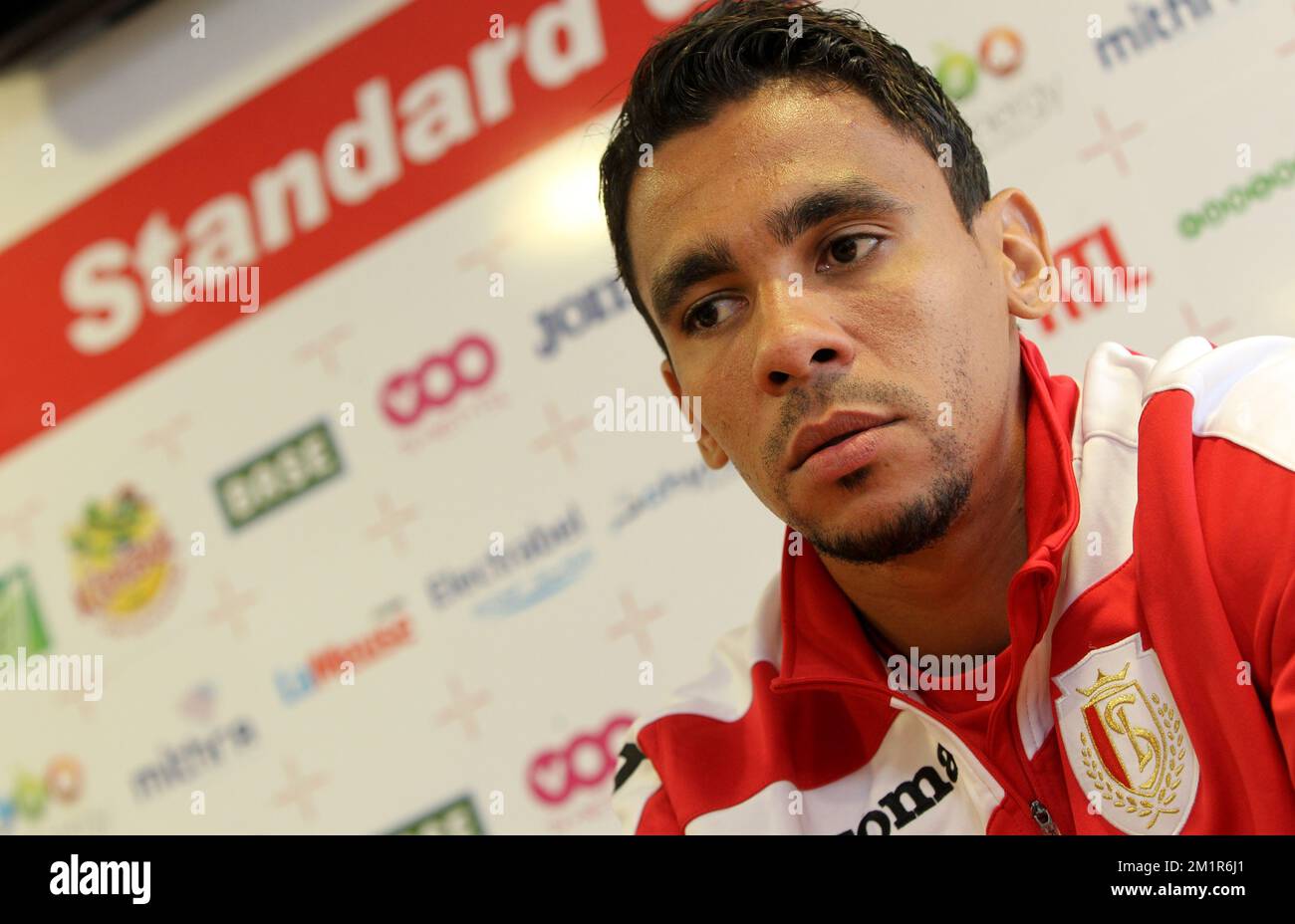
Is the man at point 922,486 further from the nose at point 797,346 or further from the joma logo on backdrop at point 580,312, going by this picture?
the joma logo on backdrop at point 580,312

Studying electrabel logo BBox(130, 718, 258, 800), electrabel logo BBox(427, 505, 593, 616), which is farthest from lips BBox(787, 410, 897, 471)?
electrabel logo BBox(130, 718, 258, 800)

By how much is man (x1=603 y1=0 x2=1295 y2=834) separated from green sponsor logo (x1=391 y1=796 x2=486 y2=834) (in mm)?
778

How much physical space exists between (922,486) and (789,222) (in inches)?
9.6

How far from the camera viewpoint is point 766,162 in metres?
1.01

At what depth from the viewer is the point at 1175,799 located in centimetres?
87

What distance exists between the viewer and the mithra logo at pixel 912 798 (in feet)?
3.44

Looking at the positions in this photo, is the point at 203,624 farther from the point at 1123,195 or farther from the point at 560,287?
the point at 1123,195

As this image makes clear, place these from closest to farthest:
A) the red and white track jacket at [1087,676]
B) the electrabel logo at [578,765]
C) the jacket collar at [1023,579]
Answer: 1. the red and white track jacket at [1087,676]
2. the jacket collar at [1023,579]
3. the electrabel logo at [578,765]

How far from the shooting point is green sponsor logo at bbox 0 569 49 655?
215 centimetres

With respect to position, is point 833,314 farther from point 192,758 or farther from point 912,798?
point 192,758

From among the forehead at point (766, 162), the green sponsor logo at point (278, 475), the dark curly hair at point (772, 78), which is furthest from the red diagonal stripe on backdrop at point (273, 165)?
the forehead at point (766, 162)

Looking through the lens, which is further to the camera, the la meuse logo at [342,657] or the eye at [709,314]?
the la meuse logo at [342,657]
